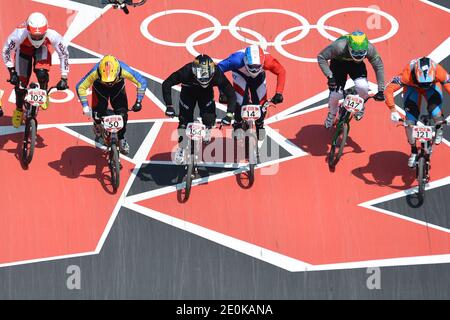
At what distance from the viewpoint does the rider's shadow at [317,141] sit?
21828 millimetres

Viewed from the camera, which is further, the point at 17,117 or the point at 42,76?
the point at 17,117


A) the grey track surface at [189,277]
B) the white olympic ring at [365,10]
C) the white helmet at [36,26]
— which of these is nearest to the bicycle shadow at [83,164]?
the grey track surface at [189,277]

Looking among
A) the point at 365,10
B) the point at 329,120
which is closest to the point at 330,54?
the point at 329,120

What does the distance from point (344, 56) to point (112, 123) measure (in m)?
4.40

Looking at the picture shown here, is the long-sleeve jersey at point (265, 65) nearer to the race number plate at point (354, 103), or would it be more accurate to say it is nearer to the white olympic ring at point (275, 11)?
the race number plate at point (354, 103)

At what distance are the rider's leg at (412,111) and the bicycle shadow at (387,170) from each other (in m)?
0.43

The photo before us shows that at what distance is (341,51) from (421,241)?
383cm

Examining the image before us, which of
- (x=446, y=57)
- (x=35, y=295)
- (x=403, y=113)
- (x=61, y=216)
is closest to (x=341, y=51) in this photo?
(x=403, y=113)

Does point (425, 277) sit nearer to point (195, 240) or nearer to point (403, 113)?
point (195, 240)

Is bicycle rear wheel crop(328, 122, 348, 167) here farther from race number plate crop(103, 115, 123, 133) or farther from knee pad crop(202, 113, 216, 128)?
race number plate crop(103, 115, 123, 133)

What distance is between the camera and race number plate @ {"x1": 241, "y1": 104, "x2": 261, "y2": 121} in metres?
20.1

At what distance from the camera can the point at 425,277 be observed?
1855 centimetres

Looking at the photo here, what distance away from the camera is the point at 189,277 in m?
18.5

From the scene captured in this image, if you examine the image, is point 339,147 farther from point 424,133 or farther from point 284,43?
point 284,43
